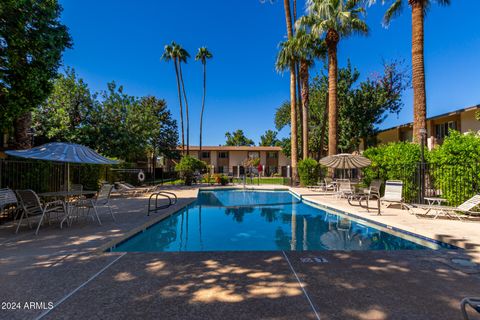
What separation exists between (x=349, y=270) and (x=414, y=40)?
40.9 ft

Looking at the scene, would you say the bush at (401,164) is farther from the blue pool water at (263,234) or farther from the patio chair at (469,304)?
the patio chair at (469,304)

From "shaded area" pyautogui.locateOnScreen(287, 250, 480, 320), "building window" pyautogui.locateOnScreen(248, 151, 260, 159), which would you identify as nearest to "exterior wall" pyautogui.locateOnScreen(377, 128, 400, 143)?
"building window" pyautogui.locateOnScreen(248, 151, 260, 159)

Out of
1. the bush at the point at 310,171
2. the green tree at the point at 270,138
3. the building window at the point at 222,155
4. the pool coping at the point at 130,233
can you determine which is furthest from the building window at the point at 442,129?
the green tree at the point at 270,138

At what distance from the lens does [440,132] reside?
71.3 ft

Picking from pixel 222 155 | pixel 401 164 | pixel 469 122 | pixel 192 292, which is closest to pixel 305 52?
pixel 469 122

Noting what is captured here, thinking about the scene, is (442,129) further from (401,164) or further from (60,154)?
(60,154)

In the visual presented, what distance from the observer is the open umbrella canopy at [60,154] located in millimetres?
6355

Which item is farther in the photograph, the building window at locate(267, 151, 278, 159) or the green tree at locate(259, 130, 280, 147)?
the green tree at locate(259, 130, 280, 147)

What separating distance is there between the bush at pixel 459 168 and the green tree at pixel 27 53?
1289cm

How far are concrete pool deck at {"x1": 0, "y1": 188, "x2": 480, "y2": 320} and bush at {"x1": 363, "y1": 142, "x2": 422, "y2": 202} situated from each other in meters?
5.41

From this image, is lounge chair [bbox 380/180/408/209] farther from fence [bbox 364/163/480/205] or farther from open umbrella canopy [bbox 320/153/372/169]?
open umbrella canopy [bbox 320/153/372/169]

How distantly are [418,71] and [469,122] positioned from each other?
11155 mm

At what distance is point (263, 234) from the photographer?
7.41 meters

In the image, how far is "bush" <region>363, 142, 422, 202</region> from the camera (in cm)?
987
